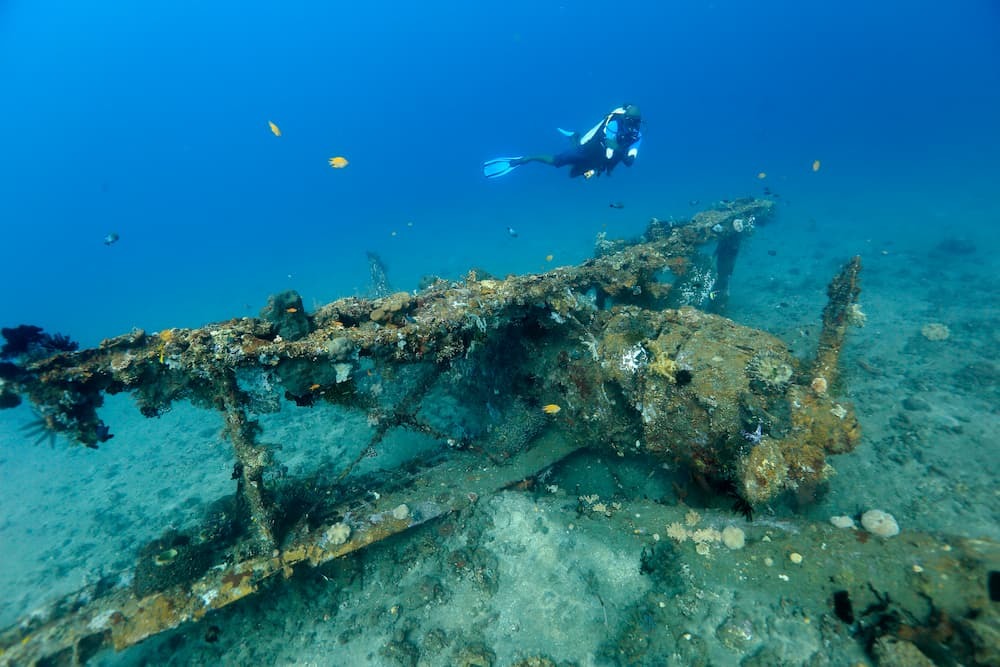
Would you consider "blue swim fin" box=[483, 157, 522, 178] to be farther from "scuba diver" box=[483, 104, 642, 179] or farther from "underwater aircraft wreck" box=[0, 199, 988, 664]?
"underwater aircraft wreck" box=[0, 199, 988, 664]

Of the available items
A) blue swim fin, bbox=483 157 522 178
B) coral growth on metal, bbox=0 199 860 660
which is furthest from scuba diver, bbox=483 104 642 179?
coral growth on metal, bbox=0 199 860 660

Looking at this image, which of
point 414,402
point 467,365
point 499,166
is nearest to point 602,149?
point 499,166

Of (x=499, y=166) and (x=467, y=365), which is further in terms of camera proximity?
(x=499, y=166)

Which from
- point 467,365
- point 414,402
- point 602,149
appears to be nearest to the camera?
point 414,402

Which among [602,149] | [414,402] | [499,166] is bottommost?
[414,402]

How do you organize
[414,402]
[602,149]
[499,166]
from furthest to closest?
[499,166] < [602,149] < [414,402]

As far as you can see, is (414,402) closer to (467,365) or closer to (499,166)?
(467,365)

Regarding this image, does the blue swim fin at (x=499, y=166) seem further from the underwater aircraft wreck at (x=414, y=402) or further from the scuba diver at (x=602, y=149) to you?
the underwater aircraft wreck at (x=414, y=402)

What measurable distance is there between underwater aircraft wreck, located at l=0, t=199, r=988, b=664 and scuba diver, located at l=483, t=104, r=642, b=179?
6.21 metres

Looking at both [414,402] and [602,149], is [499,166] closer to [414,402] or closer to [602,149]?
[602,149]

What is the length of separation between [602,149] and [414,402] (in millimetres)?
10653

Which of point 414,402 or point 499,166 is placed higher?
point 499,166

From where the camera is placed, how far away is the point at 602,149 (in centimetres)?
1336

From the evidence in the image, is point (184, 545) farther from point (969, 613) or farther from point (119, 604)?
point (969, 613)
